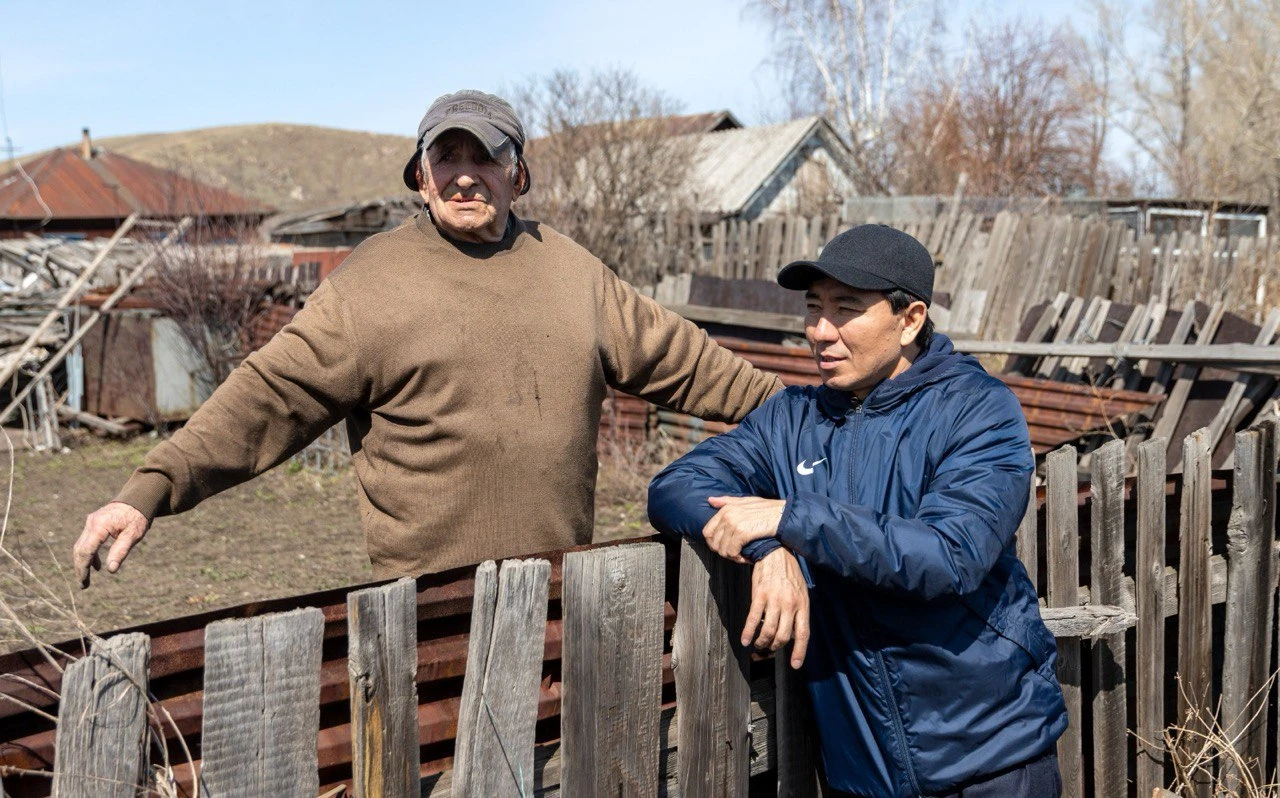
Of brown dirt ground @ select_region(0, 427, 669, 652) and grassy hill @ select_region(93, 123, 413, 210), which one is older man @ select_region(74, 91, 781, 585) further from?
grassy hill @ select_region(93, 123, 413, 210)

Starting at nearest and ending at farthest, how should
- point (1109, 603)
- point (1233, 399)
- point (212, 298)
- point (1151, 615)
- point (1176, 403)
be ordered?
point (1109, 603), point (1151, 615), point (1233, 399), point (1176, 403), point (212, 298)

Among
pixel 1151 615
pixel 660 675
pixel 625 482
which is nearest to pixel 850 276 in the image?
pixel 660 675

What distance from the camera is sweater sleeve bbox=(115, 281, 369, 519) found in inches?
96.0

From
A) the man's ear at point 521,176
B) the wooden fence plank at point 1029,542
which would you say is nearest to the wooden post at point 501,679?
the man's ear at point 521,176

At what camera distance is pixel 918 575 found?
1.87 metres

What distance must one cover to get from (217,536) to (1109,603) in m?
6.51

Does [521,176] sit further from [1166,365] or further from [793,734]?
[1166,365]

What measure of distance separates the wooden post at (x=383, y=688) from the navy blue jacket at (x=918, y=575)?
587 millimetres

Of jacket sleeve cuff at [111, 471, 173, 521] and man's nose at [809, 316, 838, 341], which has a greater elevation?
man's nose at [809, 316, 838, 341]

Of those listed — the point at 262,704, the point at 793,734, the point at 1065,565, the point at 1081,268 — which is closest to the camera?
the point at 262,704

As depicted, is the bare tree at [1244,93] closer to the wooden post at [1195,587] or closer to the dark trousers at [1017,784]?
the wooden post at [1195,587]

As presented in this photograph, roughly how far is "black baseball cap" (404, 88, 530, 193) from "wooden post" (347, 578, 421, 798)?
3.88 ft

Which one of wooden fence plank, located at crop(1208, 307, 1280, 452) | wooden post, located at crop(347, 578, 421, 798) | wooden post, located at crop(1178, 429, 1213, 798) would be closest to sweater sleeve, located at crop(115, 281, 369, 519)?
wooden post, located at crop(347, 578, 421, 798)

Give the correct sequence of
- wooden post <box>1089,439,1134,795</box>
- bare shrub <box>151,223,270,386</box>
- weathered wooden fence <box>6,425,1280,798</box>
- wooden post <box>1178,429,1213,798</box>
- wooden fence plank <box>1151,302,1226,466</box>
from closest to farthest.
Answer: weathered wooden fence <box>6,425,1280,798</box>
wooden post <box>1089,439,1134,795</box>
wooden post <box>1178,429,1213,798</box>
wooden fence plank <box>1151,302,1226,466</box>
bare shrub <box>151,223,270,386</box>
